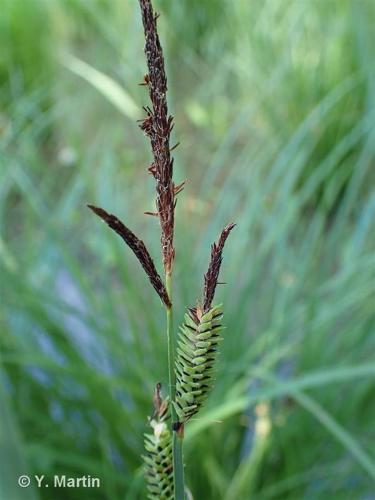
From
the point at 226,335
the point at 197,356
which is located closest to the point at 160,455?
the point at 197,356

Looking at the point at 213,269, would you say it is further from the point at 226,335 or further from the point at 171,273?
the point at 226,335

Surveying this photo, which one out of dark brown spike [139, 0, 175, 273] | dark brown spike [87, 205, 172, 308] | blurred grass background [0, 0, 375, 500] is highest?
blurred grass background [0, 0, 375, 500]

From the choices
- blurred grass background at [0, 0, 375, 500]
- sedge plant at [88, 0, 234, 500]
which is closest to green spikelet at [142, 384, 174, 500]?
sedge plant at [88, 0, 234, 500]

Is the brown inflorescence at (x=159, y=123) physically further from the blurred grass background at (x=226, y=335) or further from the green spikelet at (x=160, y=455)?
the blurred grass background at (x=226, y=335)

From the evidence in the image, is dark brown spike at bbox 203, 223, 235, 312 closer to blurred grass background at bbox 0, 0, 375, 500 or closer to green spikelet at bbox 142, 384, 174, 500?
green spikelet at bbox 142, 384, 174, 500

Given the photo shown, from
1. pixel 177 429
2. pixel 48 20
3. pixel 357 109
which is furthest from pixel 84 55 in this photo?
pixel 177 429

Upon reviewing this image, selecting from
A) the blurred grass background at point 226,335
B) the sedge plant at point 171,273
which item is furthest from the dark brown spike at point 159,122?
the blurred grass background at point 226,335

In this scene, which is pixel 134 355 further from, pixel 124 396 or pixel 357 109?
pixel 357 109
